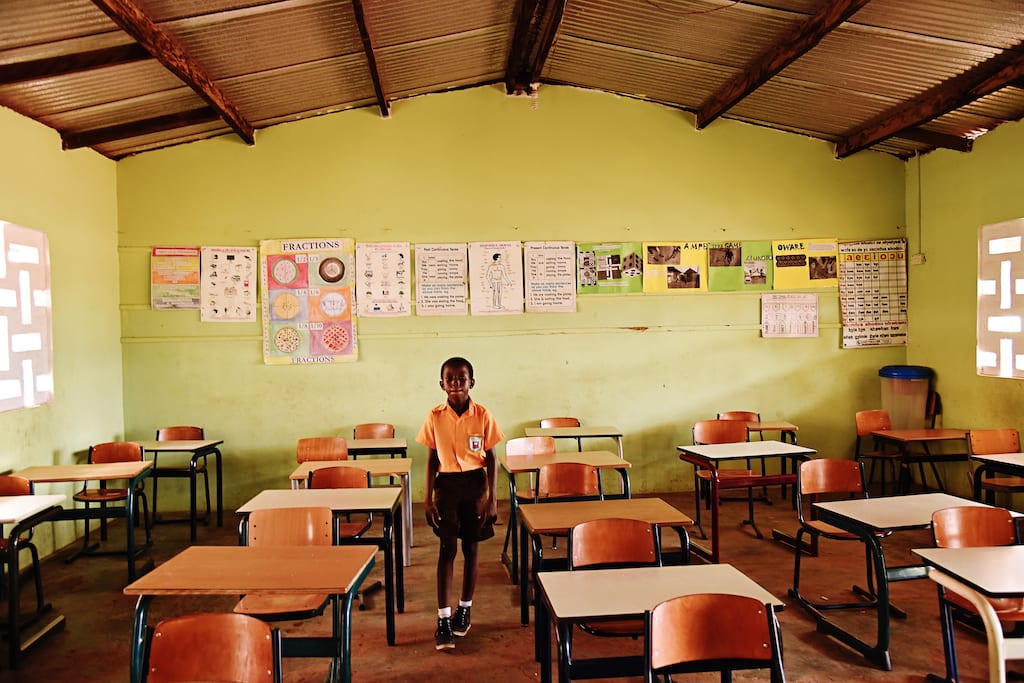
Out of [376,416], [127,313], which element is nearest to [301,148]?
[127,313]

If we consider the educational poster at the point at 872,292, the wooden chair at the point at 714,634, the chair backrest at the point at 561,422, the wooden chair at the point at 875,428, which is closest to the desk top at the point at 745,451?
the chair backrest at the point at 561,422

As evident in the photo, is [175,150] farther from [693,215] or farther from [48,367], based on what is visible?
[693,215]

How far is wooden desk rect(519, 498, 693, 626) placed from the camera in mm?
3051

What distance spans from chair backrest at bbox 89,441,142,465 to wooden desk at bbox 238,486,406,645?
2.07m

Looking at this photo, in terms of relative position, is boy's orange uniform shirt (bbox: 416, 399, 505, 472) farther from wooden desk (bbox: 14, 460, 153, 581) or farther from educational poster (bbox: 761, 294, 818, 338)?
educational poster (bbox: 761, 294, 818, 338)

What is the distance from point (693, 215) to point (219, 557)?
17.7ft

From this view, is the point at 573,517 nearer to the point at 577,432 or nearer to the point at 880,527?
the point at 880,527

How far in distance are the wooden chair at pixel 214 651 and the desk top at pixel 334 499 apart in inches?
52.3

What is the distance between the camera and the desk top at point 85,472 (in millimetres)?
4293

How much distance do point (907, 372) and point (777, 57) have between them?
331 centimetres

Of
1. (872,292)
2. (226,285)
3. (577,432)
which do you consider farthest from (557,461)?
(872,292)

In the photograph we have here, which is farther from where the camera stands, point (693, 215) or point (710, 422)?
point (693, 215)

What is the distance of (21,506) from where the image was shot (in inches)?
139

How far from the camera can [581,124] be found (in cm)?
662
